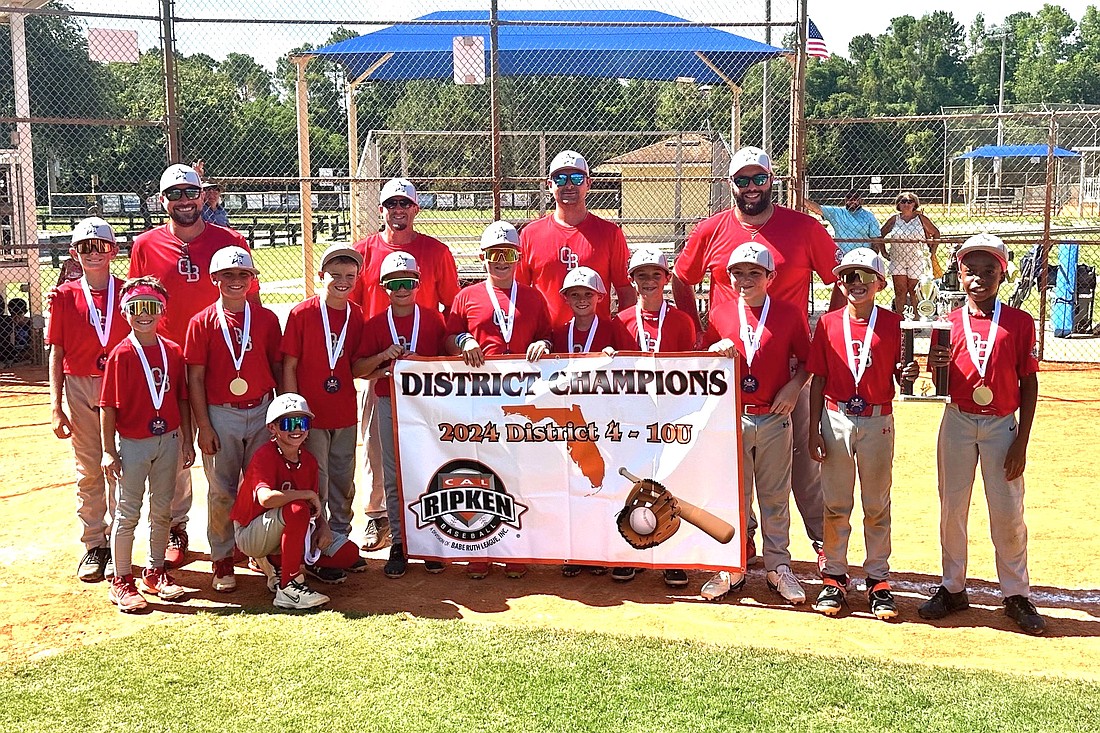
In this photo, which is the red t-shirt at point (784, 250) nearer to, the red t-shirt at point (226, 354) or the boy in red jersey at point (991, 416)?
the boy in red jersey at point (991, 416)

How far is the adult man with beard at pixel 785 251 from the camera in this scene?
22.0ft

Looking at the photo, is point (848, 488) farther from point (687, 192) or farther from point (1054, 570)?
point (687, 192)

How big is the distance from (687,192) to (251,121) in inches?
853

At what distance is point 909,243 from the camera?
51.9ft

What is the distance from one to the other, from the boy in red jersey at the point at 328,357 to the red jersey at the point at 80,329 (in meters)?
1.13

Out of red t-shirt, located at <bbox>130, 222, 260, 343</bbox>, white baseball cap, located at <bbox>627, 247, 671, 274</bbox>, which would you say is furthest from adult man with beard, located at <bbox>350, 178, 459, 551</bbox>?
white baseball cap, located at <bbox>627, 247, 671, 274</bbox>

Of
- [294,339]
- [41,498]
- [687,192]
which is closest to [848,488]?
[294,339]

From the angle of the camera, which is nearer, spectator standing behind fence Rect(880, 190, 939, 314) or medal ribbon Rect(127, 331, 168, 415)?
medal ribbon Rect(127, 331, 168, 415)

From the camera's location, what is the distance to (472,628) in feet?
19.6

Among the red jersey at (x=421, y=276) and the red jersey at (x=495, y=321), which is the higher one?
the red jersey at (x=421, y=276)

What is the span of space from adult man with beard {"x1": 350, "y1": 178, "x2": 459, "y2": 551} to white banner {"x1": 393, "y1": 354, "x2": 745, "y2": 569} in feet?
2.22

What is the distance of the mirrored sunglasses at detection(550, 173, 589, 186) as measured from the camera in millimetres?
7258

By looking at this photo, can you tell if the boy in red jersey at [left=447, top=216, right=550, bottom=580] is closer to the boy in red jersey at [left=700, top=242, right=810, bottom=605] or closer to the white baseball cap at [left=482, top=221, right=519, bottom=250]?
the white baseball cap at [left=482, top=221, right=519, bottom=250]

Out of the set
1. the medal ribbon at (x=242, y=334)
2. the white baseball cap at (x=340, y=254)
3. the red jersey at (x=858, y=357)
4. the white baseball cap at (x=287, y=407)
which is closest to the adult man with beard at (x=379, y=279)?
the white baseball cap at (x=340, y=254)
